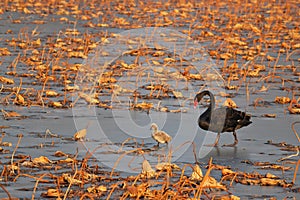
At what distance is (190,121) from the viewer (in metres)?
11.3

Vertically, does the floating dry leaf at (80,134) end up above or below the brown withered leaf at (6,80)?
above

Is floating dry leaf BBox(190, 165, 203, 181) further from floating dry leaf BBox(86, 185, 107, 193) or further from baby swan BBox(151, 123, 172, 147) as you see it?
baby swan BBox(151, 123, 172, 147)

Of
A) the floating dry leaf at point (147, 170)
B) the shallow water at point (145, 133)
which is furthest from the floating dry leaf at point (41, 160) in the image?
the floating dry leaf at point (147, 170)

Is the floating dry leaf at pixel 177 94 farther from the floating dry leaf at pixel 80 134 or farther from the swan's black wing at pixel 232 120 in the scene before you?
the floating dry leaf at pixel 80 134

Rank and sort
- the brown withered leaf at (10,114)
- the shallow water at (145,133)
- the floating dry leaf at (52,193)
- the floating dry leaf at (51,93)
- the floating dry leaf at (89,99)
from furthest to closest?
the floating dry leaf at (51,93), the floating dry leaf at (89,99), the brown withered leaf at (10,114), the shallow water at (145,133), the floating dry leaf at (52,193)

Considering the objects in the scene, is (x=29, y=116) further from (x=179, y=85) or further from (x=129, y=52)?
(x=129, y=52)

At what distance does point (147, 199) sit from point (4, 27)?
50.4 feet

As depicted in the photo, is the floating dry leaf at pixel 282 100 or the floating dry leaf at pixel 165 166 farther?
the floating dry leaf at pixel 282 100

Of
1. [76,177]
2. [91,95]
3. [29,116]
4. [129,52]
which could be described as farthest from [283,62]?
[76,177]

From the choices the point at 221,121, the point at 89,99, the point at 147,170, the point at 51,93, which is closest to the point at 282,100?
the point at 89,99

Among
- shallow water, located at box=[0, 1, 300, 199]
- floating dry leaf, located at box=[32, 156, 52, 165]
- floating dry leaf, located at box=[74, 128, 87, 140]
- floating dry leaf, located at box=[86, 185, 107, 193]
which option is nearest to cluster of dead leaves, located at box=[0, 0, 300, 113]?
shallow water, located at box=[0, 1, 300, 199]

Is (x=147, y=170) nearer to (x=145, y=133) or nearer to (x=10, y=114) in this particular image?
(x=145, y=133)

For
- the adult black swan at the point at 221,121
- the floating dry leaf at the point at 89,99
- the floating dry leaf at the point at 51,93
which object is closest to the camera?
the adult black swan at the point at 221,121

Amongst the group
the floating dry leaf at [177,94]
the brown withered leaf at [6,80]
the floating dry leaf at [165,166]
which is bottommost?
the brown withered leaf at [6,80]
